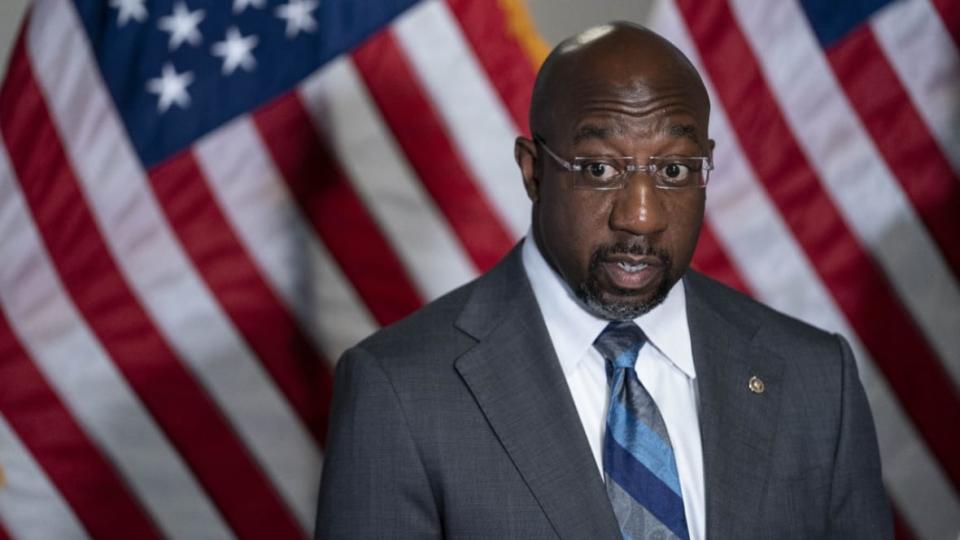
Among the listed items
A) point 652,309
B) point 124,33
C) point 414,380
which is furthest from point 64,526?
point 652,309

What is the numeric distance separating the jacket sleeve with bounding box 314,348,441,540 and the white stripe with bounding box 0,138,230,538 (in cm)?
107

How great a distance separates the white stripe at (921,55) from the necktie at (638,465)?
4.13 ft

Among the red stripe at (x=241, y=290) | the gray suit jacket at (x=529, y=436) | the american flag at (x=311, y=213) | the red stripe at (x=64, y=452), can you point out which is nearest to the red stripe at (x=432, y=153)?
the american flag at (x=311, y=213)

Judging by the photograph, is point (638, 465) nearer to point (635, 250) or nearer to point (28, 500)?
point (635, 250)

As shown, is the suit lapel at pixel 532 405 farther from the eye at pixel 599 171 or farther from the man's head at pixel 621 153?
the eye at pixel 599 171

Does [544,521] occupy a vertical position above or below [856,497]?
above

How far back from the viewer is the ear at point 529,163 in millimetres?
1656

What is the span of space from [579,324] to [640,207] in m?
0.19

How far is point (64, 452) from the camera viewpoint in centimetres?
256

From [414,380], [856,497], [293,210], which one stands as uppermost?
[293,210]

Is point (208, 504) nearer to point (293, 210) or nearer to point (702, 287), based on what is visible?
point (293, 210)

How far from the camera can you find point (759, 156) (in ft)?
8.61

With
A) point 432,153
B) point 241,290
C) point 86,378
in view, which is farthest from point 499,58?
point 86,378

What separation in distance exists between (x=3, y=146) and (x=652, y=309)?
1449mm
